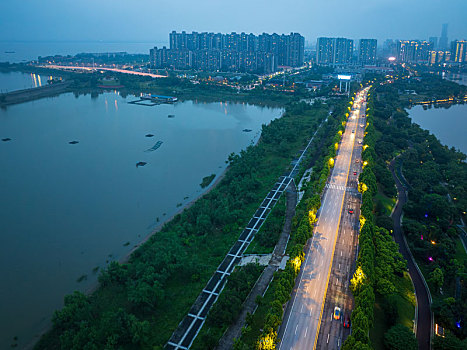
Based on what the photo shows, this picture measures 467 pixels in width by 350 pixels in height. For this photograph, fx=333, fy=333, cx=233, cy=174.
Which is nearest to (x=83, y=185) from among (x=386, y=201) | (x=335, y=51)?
(x=386, y=201)

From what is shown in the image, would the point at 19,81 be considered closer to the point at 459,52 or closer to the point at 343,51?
the point at 343,51

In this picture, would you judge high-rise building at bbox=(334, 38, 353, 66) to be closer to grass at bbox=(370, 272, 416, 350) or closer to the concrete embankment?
the concrete embankment

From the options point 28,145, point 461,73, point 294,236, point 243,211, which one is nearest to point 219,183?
point 243,211

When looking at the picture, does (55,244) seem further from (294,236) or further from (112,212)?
(294,236)

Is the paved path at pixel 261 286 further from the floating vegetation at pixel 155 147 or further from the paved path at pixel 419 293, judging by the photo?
the floating vegetation at pixel 155 147

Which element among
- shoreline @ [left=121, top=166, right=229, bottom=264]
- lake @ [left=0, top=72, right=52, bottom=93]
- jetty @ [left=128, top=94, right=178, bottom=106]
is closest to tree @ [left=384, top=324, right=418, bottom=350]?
shoreline @ [left=121, top=166, right=229, bottom=264]

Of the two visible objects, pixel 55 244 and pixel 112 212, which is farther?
pixel 112 212
